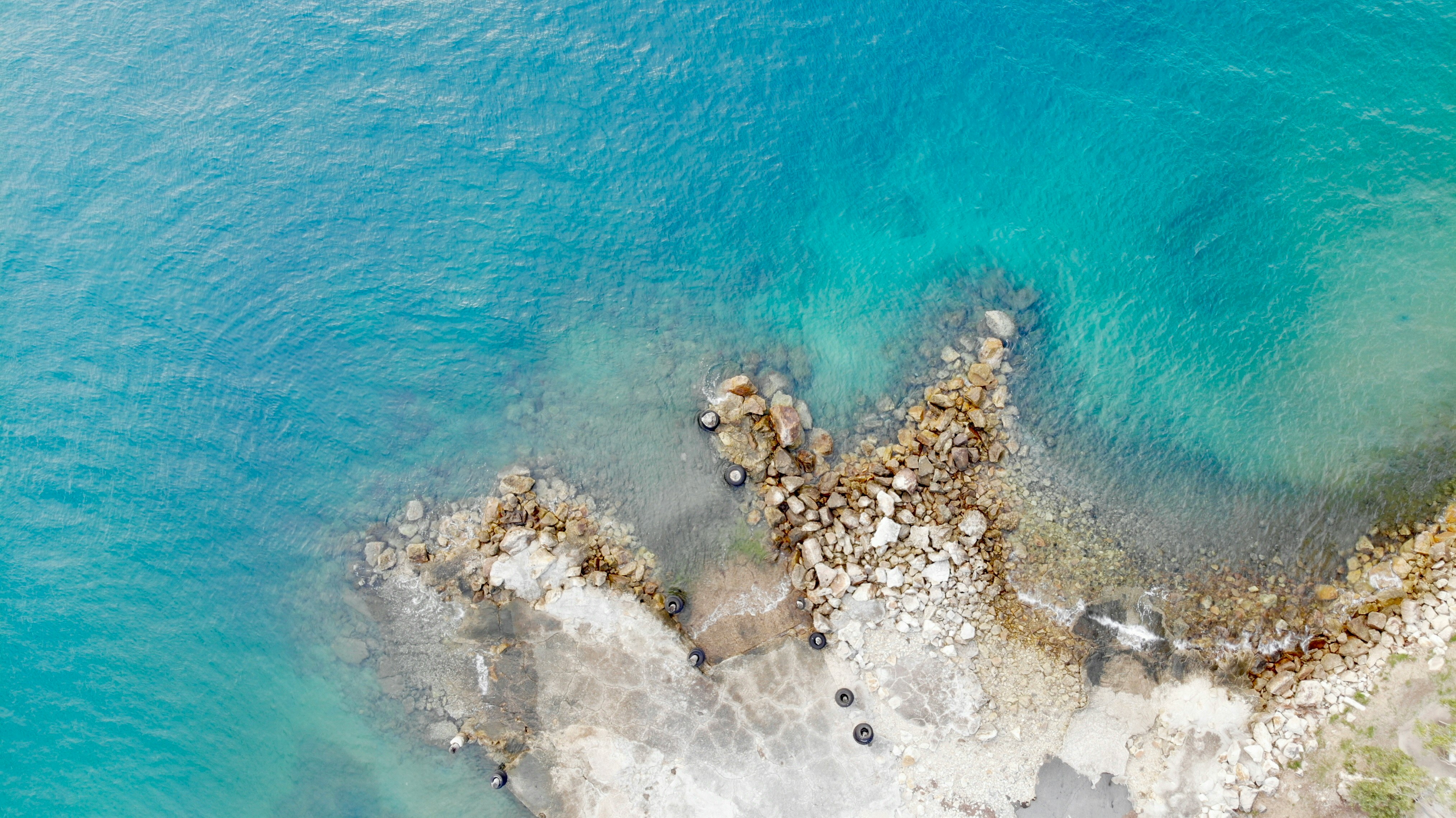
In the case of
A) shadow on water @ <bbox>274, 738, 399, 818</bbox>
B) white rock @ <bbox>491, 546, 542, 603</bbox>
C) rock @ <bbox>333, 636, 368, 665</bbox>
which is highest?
white rock @ <bbox>491, 546, 542, 603</bbox>

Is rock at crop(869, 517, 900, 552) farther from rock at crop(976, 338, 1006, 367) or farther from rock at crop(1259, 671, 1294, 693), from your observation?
rock at crop(1259, 671, 1294, 693)

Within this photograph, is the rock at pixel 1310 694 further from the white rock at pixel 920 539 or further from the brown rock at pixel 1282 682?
the white rock at pixel 920 539

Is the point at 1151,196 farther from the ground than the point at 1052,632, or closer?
→ farther from the ground

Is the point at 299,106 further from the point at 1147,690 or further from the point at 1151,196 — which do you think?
the point at 1147,690

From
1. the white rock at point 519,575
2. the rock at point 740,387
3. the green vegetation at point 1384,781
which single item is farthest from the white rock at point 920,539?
the green vegetation at point 1384,781

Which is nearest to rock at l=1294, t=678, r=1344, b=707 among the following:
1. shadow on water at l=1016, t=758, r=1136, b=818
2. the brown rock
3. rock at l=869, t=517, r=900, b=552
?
the brown rock

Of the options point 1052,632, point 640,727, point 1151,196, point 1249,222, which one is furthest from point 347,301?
point 1249,222
